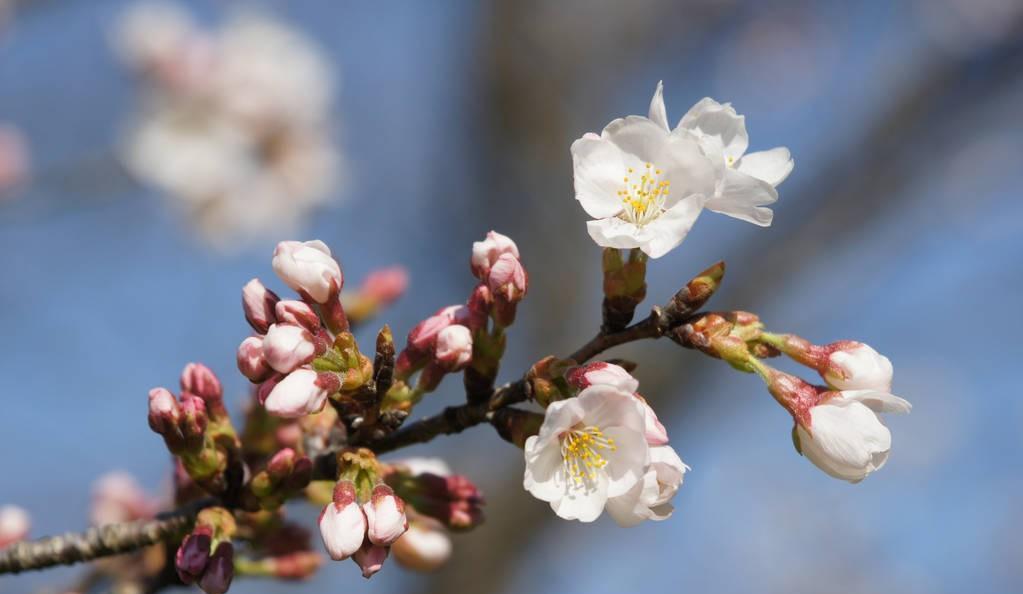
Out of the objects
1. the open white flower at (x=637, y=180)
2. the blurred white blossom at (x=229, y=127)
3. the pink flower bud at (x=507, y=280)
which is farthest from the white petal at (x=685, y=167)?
the blurred white blossom at (x=229, y=127)

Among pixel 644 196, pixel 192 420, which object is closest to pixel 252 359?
pixel 192 420

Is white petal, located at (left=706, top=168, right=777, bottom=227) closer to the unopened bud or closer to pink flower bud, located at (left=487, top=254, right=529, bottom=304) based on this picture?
the unopened bud

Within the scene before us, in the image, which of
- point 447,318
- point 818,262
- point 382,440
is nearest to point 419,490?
point 382,440

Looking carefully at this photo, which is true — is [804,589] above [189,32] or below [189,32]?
below

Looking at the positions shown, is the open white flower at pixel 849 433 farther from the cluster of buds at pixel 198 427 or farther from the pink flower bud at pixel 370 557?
the cluster of buds at pixel 198 427

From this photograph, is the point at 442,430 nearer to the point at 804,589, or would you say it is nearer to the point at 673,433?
the point at 673,433

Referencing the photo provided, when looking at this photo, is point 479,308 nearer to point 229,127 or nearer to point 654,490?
point 654,490
